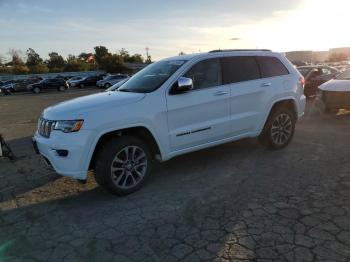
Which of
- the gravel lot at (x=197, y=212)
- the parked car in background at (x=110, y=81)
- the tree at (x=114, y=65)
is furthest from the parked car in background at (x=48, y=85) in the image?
the gravel lot at (x=197, y=212)

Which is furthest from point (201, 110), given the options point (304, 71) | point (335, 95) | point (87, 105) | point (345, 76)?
point (304, 71)

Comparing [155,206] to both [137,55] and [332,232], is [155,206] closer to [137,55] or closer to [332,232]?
[332,232]

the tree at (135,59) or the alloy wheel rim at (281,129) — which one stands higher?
the alloy wheel rim at (281,129)

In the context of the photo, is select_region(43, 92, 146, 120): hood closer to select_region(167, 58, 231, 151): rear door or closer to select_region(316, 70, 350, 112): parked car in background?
select_region(167, 58, 231, 151): rear door

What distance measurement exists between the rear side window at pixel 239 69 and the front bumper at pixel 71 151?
2511mm

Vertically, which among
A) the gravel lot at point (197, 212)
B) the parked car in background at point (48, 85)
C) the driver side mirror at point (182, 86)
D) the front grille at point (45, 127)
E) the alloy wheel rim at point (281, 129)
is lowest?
the parked car in background at point (48, 85)

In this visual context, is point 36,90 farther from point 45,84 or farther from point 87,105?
point 87,105

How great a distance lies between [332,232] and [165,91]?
279 centimetres

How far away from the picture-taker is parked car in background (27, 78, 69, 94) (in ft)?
131

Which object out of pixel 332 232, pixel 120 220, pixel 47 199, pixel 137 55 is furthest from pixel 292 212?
pixel 137 55

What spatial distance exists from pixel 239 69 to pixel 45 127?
323cm

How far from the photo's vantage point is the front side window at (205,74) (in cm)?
568

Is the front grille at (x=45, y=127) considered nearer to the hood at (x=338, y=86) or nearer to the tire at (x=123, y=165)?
the tire at (x=123, y=165)

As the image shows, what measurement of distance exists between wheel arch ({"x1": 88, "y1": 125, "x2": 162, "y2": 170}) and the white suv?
0.05ft
